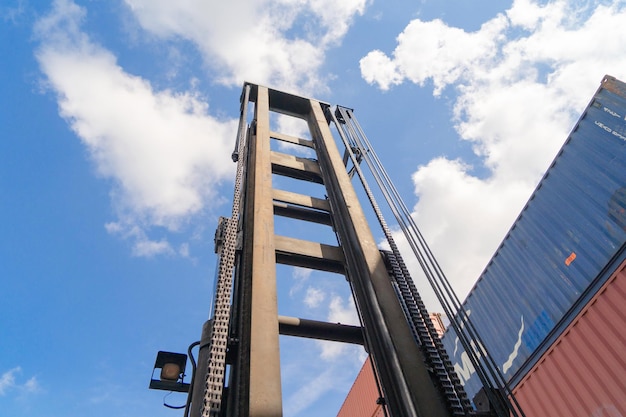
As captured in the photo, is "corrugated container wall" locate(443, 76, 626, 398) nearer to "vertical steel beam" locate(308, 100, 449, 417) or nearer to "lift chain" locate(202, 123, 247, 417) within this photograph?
"vertical steel beam" locate(308, 100, 449, 417)

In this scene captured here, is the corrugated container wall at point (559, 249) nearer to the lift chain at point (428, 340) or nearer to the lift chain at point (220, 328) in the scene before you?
the lift chain at point (428, 340)

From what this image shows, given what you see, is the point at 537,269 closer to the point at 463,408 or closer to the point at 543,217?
the point at 543,217

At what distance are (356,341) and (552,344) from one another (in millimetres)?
7717

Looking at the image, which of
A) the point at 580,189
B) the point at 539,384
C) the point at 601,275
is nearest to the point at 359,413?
the point at 539,384

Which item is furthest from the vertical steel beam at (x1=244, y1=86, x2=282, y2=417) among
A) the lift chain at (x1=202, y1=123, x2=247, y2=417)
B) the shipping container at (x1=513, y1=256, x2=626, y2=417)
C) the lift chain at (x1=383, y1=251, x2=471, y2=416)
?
the shipping container at (x1=513, y1=256, x2=626, y2=417)

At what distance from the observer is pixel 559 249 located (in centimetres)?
968

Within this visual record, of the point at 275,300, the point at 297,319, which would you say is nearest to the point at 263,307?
the point at 275,300

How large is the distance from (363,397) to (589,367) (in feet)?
27.6

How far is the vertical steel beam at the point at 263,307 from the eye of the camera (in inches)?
84.9

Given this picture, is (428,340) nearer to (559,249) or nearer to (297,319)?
(297,319)

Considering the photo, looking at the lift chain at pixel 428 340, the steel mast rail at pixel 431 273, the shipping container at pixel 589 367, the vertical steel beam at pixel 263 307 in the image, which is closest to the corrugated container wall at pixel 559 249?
the shipping container at pixel 589 367

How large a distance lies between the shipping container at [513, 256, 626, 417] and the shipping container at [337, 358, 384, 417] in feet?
17.1

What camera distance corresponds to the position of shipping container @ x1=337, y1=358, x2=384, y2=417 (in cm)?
Answer: 1243

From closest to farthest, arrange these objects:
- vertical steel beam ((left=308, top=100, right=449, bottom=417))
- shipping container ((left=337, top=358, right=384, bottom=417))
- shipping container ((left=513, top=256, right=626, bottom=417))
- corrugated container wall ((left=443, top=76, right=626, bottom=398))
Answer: vertical steel beam ((left=308, top=100, right=449, bottom=417))
shipping container ((left=513, top=256, right=626, bottom=417))
corrugated container wall ((left=443, top=76, right=626, bottom=398))
shipping container ((left=337, top=358, right=384, bottom=417))
